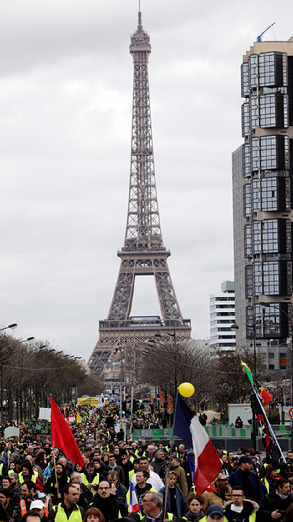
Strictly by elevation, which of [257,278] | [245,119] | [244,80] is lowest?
[257,278]

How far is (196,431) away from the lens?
42.8 ft

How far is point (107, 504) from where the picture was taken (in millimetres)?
12305

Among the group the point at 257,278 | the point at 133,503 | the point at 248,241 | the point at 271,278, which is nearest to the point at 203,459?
the point at 133,503

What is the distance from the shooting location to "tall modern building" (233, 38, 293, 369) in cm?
10000

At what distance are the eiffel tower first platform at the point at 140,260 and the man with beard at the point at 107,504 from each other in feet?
449

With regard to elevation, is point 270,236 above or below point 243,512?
above

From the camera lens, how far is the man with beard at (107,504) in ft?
40.1

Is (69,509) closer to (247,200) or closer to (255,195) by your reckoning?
(255,195)

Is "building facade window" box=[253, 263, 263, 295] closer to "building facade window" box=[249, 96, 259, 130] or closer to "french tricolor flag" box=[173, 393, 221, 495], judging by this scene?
"building facade window" box=[249, 96, 259, 130]

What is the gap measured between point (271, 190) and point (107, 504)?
293 ft

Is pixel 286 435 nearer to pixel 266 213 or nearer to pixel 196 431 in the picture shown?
pixel 196 431

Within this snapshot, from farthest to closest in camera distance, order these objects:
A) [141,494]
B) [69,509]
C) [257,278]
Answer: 1. [257,278]
2. [141,494]
3. [69,509]

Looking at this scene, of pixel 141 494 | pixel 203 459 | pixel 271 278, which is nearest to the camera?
pixel 203 459

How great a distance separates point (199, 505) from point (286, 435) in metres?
40.1
